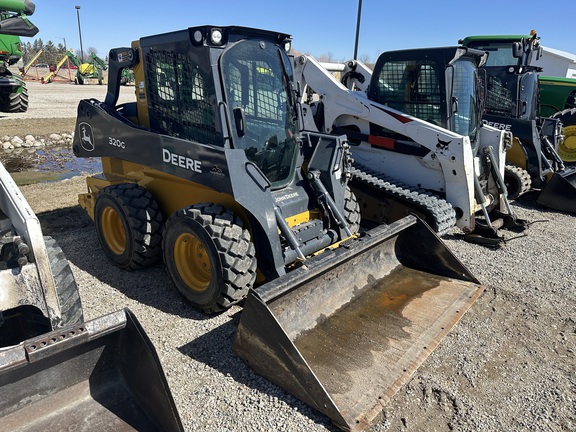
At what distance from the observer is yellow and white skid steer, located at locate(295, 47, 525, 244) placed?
540 cm

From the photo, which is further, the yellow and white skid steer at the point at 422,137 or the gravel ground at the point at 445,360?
the yellow and white skid steer at the point at 422,137

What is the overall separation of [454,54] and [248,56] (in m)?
2.89

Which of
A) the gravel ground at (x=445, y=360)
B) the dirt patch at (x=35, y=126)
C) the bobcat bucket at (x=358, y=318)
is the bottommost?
the gravel ground at (x=445, y=360)

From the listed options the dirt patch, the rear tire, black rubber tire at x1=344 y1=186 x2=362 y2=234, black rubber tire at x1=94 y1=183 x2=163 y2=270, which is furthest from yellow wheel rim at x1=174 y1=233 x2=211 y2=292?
the dirt patch

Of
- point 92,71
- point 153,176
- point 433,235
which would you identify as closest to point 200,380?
point 153,176

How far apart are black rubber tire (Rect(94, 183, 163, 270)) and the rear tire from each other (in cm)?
931

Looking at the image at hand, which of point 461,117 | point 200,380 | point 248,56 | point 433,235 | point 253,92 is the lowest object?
point 200,380

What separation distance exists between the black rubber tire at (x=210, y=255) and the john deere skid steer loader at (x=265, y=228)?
1cm

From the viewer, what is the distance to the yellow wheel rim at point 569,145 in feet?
32.3

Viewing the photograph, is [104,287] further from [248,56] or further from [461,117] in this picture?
[461,117]

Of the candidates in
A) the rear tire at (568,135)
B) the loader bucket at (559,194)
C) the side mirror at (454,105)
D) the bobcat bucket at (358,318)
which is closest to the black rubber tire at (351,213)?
the bobcat bucket at (358,318)

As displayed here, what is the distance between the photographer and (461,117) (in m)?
5.94

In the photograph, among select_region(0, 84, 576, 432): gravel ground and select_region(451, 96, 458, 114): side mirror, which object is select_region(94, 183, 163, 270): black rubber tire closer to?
select_region(0, 84, 576, 432): gravel ground

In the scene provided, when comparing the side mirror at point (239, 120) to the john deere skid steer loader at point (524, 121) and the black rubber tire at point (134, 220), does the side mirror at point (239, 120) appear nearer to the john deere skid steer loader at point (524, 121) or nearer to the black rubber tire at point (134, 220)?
the black rubber tire at point (134, 220)
